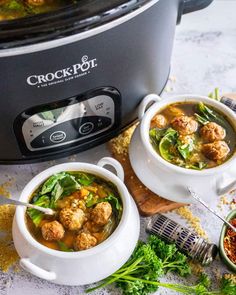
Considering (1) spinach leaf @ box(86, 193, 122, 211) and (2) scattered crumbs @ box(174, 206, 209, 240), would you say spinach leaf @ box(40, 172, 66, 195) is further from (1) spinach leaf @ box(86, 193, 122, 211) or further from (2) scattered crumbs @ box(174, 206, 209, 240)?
(2) scattered crumbs @ box(174, 206, 209, 240)

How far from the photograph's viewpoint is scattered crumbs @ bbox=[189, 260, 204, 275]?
42.1 inches

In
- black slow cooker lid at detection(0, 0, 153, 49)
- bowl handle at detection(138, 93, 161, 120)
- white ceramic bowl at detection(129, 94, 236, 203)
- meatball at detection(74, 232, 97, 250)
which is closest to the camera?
black slow cooker lid at detection(0, 0, 153, 49)

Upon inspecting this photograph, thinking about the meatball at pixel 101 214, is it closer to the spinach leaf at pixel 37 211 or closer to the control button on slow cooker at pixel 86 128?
the spinach leaf at pixel 37 211

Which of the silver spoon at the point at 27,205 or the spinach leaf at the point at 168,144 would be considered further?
the spinach leaf at the point at 168,144

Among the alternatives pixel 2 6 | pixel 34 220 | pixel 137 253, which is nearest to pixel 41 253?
pixel 34 220

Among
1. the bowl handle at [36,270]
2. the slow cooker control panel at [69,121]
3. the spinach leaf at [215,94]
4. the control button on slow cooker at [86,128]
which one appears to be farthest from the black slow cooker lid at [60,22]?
the spinach leaf at [215,94]

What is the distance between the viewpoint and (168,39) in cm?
115

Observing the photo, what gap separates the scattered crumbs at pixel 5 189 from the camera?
→ 119 cm

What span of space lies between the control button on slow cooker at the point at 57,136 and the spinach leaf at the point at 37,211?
148 millimetres

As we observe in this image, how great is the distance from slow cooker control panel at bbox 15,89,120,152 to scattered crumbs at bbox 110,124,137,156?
0.08 metres

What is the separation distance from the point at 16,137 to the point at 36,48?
256 mm

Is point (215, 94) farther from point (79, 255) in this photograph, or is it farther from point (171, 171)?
point (79, 255)

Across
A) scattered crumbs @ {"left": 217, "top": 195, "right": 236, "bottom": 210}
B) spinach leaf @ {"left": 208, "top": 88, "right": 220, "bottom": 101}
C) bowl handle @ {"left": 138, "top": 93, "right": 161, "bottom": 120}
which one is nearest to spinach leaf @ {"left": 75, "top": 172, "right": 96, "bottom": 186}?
bowl handle @ {"left": 138, "top": 93, "right": 161, "bottom": 120}

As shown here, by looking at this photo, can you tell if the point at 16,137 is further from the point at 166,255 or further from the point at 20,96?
the point at 166,255
